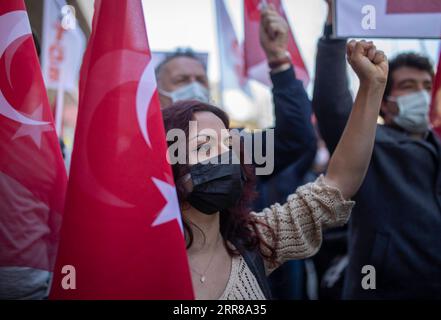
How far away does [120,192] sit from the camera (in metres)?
1.29

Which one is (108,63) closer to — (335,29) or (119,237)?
(119,237)

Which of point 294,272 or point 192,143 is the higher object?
point 192,143

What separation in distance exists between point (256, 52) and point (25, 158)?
1.74 metres

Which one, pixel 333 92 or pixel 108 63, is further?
pixel 333 92

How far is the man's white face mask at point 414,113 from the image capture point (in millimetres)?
2375

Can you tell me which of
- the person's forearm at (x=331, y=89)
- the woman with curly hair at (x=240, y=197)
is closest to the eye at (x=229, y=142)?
the woman with curly hair at (x=240, y=197)

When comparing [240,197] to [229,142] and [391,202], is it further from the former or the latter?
[391,202]

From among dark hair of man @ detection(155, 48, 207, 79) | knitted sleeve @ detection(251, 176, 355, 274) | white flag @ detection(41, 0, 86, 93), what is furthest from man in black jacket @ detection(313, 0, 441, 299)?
white flag @ detection(41, 0, 86, 93)

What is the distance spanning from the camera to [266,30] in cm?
223

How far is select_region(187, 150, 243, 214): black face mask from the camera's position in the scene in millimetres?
1501

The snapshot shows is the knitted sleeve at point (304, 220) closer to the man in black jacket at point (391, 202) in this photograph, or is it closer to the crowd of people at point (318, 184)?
the crowd of people at point (318, 184)

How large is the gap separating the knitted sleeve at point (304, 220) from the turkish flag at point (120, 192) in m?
0.44

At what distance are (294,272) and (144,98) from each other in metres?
1.79

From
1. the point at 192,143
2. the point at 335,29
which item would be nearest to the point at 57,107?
the point at 192,143
